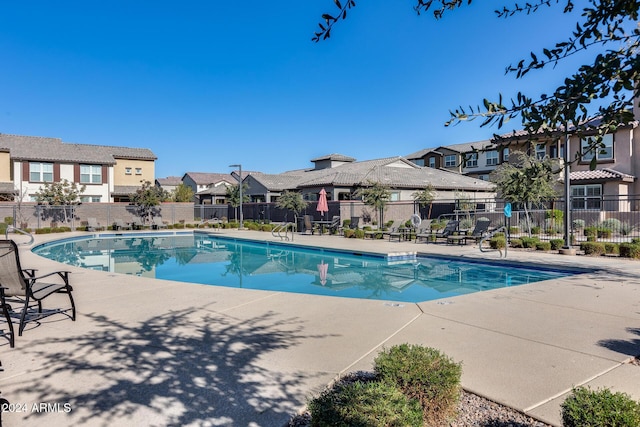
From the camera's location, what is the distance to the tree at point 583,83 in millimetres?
1597

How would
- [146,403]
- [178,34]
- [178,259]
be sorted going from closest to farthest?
[146,403]
[178,259]
[178,34]

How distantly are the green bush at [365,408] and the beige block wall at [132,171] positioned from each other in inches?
1528

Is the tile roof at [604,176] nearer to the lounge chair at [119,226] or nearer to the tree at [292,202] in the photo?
the tree at [292,202]

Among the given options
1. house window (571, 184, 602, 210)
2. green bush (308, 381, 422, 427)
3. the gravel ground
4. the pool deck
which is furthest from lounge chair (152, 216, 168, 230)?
green bush (308, 381, 422, 427)

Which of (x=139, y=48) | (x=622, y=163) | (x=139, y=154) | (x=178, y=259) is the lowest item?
(x=178, y=259)

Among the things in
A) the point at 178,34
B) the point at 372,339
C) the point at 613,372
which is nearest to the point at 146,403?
the point at 372,339

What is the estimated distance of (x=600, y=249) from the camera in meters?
12.3

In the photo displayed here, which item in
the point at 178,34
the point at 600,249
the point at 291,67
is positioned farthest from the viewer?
the point at 291,67

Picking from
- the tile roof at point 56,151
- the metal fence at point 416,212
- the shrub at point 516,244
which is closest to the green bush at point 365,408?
the shrub at point 516,244

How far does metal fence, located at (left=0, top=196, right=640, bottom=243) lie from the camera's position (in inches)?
757

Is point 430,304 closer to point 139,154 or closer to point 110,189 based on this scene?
point 110,189

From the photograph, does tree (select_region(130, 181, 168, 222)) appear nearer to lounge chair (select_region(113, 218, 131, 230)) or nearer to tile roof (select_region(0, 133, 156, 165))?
lounge chair (select_region(113, 218, 131, 230))

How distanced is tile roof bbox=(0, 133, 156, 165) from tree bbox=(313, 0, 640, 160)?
120 feet

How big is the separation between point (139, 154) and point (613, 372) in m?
40.2
